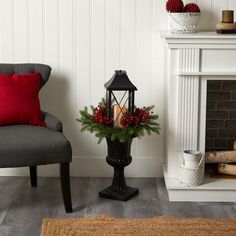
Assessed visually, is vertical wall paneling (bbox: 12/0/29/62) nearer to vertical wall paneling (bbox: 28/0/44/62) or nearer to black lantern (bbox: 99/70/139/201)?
vertical wall paneling (bbox: 28/0/44/62)

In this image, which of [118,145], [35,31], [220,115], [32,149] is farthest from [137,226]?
[35,31]

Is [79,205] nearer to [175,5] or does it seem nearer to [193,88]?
[193,88]

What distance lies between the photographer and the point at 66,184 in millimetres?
3594

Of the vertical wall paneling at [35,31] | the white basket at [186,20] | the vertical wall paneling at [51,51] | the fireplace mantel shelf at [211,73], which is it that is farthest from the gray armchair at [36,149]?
the white basket at [186,20]

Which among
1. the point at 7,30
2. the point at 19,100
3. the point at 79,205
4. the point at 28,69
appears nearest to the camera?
the point at 79,205

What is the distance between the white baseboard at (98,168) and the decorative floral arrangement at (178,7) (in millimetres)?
1069

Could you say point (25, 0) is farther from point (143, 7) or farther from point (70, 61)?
point (143, 7)

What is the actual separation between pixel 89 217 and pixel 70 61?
1.21 meters

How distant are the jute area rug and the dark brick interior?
0.96 meters

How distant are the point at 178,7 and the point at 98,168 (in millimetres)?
1271

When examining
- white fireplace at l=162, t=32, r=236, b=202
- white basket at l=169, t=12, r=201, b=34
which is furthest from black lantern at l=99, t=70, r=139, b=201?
white basket at l=169, t=12, r=201, b=34

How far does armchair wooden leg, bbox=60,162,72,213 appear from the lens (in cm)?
355

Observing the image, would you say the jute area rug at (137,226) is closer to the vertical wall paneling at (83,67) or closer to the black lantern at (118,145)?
the black lantern at (118,145)

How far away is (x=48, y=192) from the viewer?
3992 millimetres
